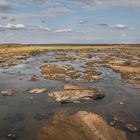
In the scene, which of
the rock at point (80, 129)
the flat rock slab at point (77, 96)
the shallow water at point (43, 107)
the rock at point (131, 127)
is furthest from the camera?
the flat rock slab at point (77, 96)

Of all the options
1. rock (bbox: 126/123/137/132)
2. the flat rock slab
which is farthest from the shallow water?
the flat rock slab

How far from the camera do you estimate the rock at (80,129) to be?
23.5 meters

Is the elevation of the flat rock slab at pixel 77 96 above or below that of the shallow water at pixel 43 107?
above

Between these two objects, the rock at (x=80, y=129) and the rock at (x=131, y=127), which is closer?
the rock at (x=80, y=129)

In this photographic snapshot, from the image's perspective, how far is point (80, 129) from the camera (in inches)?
977

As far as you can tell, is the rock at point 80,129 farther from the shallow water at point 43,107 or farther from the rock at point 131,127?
the rock at point 131,127

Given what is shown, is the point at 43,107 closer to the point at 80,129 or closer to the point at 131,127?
the point at 80,129

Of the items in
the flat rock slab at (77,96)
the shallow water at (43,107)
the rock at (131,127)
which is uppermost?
the flat rock slab at (77,96)

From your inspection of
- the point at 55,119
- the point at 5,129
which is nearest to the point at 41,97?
the point at 55,119

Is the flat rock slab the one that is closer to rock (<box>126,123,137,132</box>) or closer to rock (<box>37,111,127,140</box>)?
rock (<box>37,111,127,140</box>)

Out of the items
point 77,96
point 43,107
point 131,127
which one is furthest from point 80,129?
point 77,96

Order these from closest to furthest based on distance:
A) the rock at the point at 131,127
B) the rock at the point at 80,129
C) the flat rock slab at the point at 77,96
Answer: the rock at the point at 80,129
the rock at the point at 131,127
the flat rock slab at the point at 77,96

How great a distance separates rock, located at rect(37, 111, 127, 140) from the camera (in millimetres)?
23531

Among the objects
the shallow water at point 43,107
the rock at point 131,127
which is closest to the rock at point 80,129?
the shallow water at point 43,107
